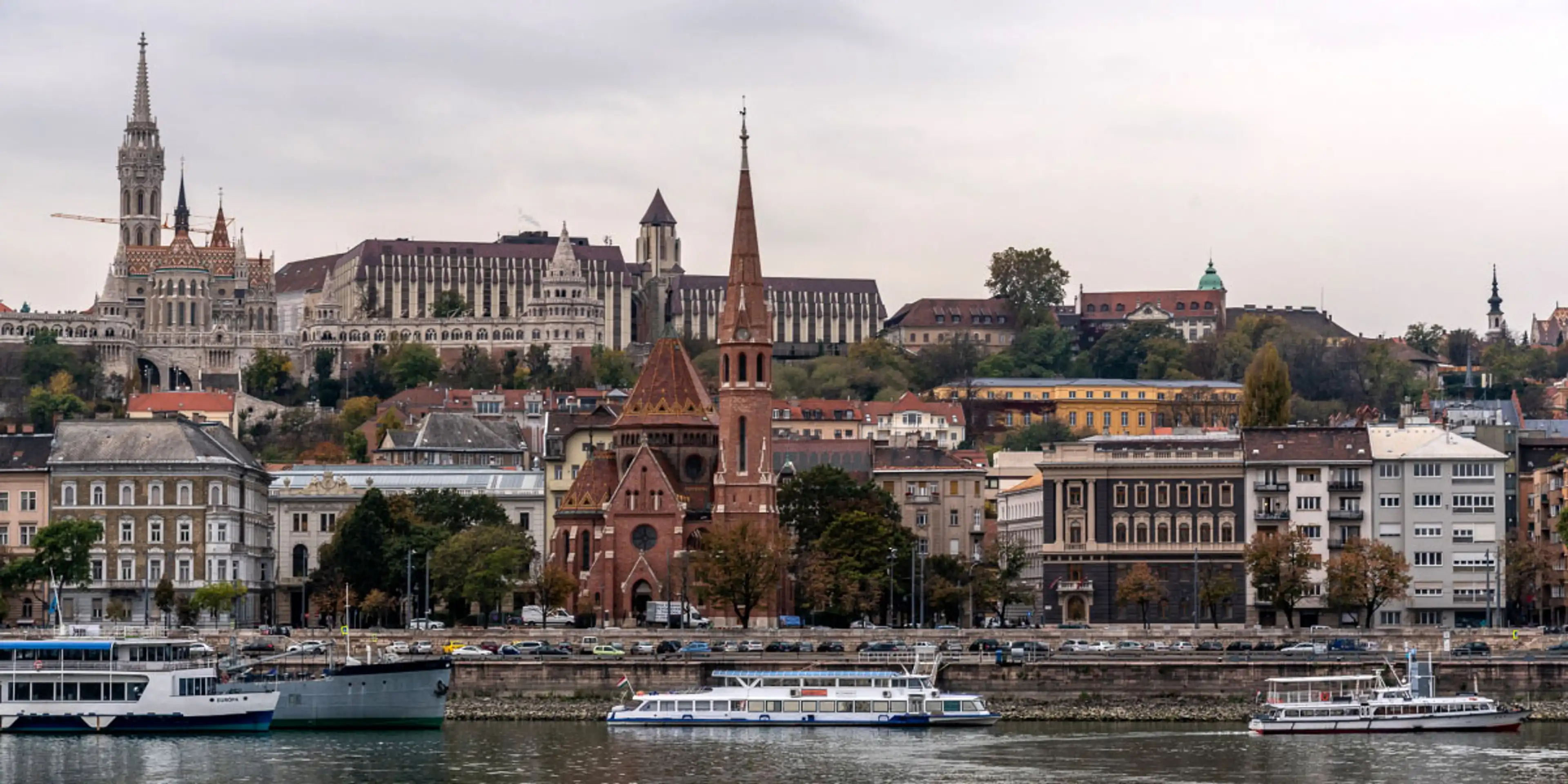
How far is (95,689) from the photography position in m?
104

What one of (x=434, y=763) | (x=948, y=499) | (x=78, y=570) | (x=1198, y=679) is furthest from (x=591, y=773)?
(x=948, y=499)

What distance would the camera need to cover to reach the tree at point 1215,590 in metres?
136

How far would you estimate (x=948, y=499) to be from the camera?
549ft

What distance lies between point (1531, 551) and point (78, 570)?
63373mm

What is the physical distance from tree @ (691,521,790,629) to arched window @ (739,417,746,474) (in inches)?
270

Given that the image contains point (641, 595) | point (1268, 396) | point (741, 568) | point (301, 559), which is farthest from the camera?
point (1268, 396)

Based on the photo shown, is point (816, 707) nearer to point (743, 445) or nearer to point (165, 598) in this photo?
point (743, 445)

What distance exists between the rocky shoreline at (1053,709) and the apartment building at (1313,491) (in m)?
32.1

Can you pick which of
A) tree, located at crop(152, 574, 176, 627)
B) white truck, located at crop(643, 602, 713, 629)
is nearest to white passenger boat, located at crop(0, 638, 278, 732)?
white truck, located at crop(643, 602, 713, 629)

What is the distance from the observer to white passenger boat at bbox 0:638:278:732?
103438 mm

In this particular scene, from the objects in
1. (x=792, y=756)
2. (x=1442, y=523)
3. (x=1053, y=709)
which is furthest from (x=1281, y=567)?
(x=792, y=756)

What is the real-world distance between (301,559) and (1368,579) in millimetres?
57828

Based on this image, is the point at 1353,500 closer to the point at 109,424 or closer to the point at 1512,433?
the point at 1512,433

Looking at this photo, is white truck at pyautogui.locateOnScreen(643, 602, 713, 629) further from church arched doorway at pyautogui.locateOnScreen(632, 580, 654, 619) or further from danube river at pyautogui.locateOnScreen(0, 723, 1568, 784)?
danube river at pyautogui.locateOnScreen(0, 723, 1568, 784)
